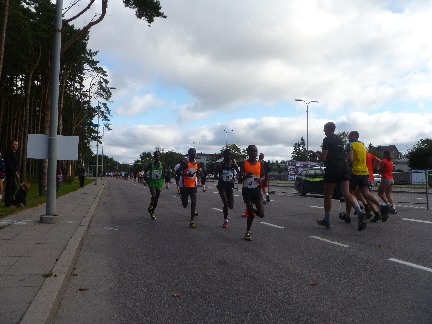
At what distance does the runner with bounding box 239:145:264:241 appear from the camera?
9219 mm

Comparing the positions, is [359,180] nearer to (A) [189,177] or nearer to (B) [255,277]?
(A) [189,177]

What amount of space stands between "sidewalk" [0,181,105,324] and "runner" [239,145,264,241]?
124 inches

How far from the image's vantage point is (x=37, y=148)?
36.7ft

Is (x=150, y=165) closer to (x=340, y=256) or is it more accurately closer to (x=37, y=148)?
(x=37, y=148)

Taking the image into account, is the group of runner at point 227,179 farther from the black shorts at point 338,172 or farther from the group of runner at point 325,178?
the black shorts at point 338,172

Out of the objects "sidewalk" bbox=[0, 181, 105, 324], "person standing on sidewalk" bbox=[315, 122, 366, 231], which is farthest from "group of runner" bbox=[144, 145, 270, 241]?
"sidewalk" bbox=[0, 181, 105, 324]

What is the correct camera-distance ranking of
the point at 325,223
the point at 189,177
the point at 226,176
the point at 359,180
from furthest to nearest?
the point at 189,177
the point at 226,176
the point at 359,180
the point at 325,223

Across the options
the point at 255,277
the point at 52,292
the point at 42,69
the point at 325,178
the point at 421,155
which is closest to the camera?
the point at 52,292

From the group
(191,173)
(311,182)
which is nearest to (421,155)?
(311,182)

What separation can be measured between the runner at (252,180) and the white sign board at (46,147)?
4134 mm

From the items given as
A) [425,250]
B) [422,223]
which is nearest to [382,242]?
[425,250]

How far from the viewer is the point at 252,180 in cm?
930

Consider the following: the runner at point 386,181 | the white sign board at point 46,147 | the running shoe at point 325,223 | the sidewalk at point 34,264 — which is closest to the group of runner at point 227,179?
the running shoe at point 325,223

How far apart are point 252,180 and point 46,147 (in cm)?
506
